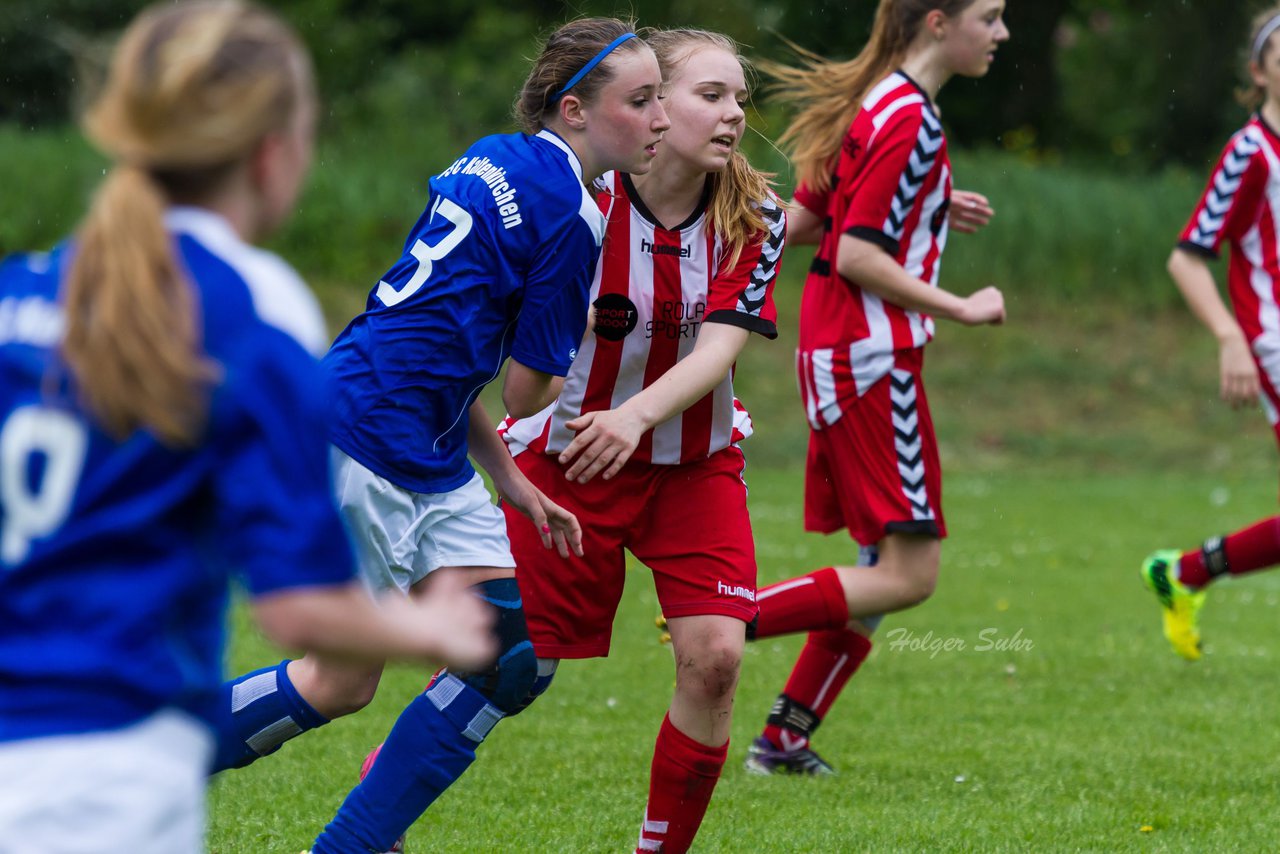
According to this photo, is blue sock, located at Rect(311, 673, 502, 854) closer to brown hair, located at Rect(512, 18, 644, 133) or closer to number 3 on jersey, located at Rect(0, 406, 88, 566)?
brown hair, located at Rect(512, 18, 644, 133)

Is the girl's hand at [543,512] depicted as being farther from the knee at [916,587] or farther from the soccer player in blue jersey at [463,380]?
the knee at [916,587]

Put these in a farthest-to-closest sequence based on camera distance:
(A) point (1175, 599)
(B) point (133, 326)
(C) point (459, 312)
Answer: (A) point (1175, 599), (C) point (459, 312), (B) point (133, 326)

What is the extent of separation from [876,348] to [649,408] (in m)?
1.60

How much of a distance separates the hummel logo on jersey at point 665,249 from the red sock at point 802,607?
1.27 meters

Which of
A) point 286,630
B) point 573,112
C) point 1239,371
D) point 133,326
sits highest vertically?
point 133,326

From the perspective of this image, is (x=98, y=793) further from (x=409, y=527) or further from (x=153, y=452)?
(x=409, y=527)

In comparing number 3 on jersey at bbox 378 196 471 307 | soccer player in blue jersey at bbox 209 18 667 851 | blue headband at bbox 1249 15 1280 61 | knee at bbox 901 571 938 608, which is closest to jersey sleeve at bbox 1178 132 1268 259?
blue headband at bbox 1249 15 1280 61

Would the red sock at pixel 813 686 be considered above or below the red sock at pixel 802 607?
below

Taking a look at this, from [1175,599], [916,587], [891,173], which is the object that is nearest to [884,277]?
[891,173]

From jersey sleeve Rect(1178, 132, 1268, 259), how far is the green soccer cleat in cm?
116

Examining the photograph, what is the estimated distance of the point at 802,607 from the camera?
16.0 feet

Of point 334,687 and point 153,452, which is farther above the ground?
point 153,452

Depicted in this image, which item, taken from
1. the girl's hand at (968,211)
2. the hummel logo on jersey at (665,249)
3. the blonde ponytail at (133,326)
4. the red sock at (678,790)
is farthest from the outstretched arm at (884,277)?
the blonde ponytail at (133,326)

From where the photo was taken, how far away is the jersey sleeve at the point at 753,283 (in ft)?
12.6
